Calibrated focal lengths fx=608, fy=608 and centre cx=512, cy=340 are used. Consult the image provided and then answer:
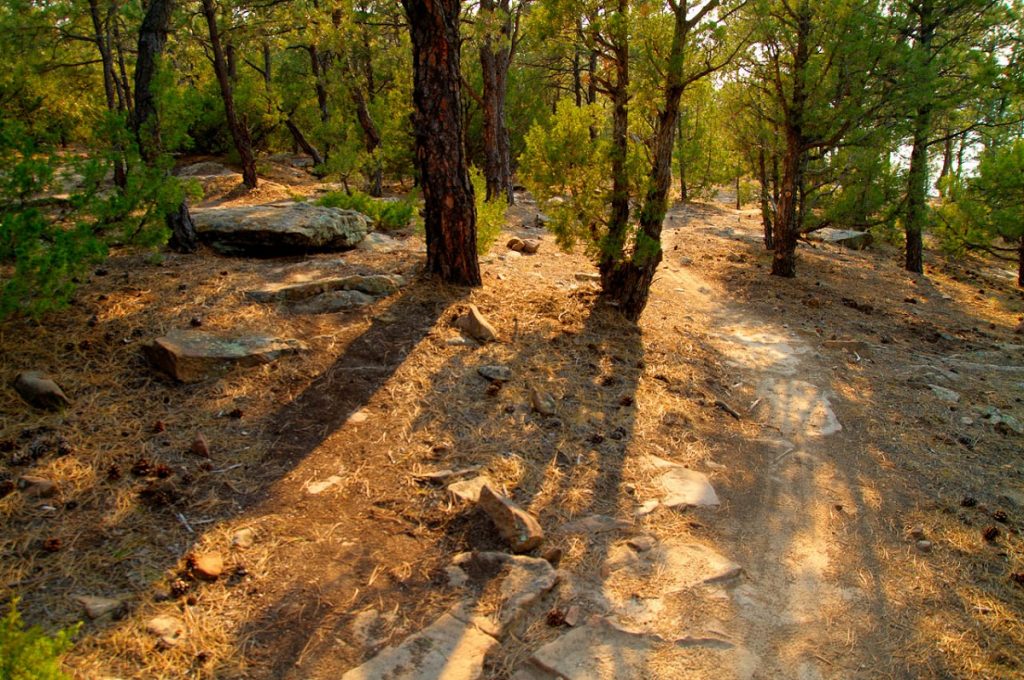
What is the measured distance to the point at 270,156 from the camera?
21.0 metres

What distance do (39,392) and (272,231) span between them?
144 inches

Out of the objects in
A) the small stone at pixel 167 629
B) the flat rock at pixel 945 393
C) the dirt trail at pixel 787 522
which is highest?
the small stone at pixel 167 629

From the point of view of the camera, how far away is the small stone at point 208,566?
2916 millimetres

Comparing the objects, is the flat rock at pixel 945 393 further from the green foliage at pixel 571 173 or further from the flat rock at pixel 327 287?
the flat rock at pixel 327 287

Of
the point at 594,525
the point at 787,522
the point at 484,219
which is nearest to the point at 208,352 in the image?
the point at 594,525

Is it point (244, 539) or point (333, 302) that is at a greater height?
point (333, 302)

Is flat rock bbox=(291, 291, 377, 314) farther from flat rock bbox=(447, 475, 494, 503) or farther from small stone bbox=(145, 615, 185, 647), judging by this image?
small stone bbox=(145, 615, 185, 647)

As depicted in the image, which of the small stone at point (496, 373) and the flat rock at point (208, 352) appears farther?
the small stone at point (496, 373)

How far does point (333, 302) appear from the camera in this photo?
19.5ft

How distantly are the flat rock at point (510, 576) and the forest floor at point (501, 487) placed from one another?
0.22ft

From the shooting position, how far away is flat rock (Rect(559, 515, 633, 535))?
3678mm

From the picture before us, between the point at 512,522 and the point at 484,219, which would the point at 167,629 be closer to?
the point at 512,522

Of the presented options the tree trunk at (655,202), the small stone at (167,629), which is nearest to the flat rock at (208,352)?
the small stone at (167,629)

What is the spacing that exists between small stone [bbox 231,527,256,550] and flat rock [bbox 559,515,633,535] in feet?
5.69
